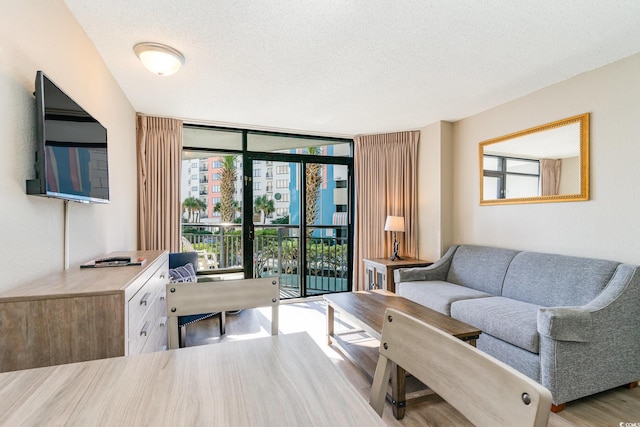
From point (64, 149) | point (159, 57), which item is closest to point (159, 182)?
point (159, 57)

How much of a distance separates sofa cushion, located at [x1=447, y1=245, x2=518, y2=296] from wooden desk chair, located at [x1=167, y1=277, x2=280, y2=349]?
2.56 m

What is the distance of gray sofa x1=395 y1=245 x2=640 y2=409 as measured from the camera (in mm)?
1896

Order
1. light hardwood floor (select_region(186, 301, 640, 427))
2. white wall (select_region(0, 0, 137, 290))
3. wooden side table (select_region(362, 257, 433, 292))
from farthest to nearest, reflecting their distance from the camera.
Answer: wooden side table (select_region(362, 257, 433, 292)), light hardwood floor (select_region(186, 301, 640, 427)), white wall (select_region(0, 0, 137, 290))

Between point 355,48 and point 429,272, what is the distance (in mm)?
2541

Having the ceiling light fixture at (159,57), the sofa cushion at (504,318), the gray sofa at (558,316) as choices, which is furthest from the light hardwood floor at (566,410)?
the ceiling light fixture at (159,57)

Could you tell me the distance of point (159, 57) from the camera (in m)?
2.15

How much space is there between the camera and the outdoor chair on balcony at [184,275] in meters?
2.64

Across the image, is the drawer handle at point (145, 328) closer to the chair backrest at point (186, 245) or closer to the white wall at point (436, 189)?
the chair backrest at point (186, 245)

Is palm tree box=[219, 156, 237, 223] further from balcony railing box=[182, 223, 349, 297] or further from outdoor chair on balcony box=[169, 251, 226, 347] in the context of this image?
outdoor chair on balcony box=[169, 251, 226, 347]

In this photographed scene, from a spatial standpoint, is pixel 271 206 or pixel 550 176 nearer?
pixel 550 176

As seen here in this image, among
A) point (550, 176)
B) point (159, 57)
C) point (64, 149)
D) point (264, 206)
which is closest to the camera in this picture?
point (64, 149)

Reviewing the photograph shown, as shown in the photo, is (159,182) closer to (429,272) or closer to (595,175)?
(429,272)

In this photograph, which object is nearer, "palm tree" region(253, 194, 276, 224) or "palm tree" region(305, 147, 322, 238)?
"palm tree" region(253, 194, 276, 224)

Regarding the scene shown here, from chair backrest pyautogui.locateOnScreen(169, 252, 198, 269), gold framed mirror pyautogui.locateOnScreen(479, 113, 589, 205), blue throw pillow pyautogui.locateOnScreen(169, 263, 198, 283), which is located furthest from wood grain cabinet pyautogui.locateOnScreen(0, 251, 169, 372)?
gold framed mirror pyautogui.locateOnScreen(479, 113, 589, 205)
